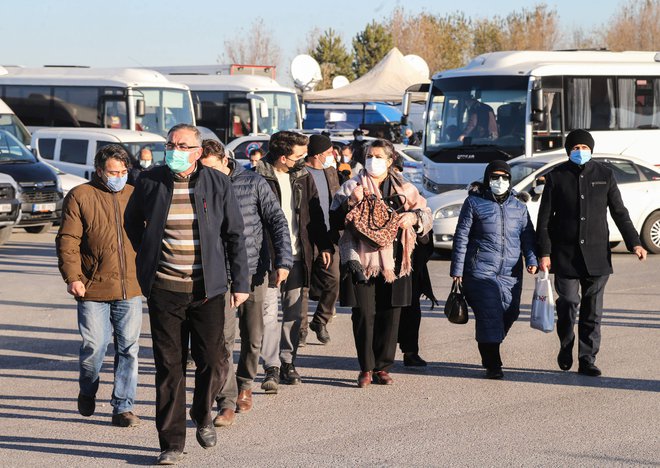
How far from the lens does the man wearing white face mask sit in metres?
7.48

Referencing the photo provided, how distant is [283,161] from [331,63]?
75.6 m

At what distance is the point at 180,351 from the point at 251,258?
1307 millimetres

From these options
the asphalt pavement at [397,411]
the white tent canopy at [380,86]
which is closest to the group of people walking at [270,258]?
the asphalt pavement at [397,411]

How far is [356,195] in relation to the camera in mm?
8711

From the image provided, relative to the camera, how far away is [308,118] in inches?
2087

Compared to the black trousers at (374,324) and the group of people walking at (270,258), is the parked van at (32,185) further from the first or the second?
the black trousers at (374,324)

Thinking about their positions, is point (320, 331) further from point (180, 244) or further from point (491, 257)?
point (180, 244)

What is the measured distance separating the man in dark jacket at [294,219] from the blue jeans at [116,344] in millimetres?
1600

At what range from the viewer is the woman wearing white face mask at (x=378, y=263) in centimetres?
870

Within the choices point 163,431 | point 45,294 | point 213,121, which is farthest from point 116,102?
point 163,431

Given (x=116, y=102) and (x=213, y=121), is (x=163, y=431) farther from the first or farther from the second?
(x=213, y=121)

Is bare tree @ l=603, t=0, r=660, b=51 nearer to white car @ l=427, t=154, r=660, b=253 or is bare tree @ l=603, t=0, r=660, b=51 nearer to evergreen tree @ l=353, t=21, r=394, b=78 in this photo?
evergreen tree @ l=353, t=21, r=394, b=78

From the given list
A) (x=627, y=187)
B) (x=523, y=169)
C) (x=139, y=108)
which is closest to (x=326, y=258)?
(x=523, y=169)

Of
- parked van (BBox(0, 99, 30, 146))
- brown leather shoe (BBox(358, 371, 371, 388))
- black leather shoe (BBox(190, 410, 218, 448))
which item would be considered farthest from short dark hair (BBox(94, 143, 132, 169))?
parked van (BBox(0, 99, 30, 146))
